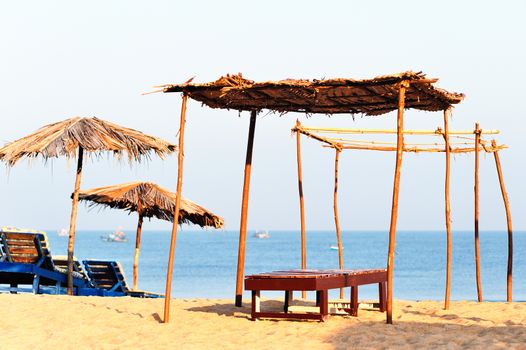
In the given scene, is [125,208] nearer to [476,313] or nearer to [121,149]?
[121,149]

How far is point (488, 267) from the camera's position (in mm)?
70438

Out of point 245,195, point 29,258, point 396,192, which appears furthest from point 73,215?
point 396,192

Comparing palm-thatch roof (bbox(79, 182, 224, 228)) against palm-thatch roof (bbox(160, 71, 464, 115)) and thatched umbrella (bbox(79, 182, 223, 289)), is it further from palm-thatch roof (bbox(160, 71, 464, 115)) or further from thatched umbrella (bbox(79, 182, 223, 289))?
palm-thatch roof (bbox(160, 71, 464, 115))

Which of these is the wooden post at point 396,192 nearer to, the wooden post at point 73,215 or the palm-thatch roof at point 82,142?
the palm-thatch roof at point 82,142

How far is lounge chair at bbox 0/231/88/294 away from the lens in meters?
14.5

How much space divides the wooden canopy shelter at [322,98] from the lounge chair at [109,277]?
168 inches

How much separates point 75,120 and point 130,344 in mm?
5584

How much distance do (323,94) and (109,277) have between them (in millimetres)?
6608

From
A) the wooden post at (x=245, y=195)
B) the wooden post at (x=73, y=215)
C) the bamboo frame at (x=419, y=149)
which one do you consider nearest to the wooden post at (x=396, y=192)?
the wooden post at (x=245, y=195)

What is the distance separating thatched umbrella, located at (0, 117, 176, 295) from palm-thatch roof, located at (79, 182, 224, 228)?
139 centimetres

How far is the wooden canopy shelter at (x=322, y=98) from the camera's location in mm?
10102

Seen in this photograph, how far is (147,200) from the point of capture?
15.9 metres

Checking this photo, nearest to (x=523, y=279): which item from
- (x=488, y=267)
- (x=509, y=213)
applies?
(x=488, y=267)

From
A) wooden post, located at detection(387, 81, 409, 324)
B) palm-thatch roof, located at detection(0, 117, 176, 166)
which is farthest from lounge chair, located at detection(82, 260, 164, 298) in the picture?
wooden post, located at detection(387, 81, 409, 324)
